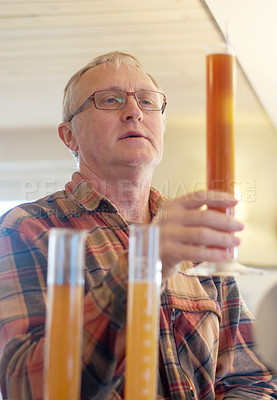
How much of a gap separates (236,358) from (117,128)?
2.27 feet

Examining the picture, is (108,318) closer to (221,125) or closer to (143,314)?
(143,314)

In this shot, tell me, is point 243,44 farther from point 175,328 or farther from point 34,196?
point 34,196

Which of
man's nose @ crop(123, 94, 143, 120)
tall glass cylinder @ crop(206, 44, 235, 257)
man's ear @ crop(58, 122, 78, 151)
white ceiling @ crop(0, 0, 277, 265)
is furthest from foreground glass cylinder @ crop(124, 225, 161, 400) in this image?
white ceiling @ crop(0, 0, 277, 265)

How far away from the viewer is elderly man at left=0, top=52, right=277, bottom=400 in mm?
842

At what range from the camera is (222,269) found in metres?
0.84

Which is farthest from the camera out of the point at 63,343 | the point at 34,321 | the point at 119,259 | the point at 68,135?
the point at 68,135

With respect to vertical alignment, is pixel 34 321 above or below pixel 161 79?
below

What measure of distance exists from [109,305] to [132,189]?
82 cm

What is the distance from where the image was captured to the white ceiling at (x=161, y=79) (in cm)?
311

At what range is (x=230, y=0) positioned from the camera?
104 inches

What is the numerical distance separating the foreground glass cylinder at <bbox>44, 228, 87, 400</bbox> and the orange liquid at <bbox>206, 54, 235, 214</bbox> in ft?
1.01

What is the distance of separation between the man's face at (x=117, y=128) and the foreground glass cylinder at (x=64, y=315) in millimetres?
878

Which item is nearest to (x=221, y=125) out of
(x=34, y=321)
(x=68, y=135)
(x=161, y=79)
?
(x=34, y=321)

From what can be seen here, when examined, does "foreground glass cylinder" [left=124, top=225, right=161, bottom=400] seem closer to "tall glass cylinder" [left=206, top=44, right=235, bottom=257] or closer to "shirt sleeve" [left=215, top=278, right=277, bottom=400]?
"tall glass cylinder" [left=206, top=44, right=235, bottom=257]
